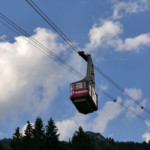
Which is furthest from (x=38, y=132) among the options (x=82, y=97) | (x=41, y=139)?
(x=82, y=97)

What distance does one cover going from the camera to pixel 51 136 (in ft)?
190

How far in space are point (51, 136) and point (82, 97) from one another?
35745mm

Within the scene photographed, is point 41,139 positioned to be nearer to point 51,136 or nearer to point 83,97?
point 51,136

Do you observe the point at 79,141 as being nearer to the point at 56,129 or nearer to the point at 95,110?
the point at 56,129

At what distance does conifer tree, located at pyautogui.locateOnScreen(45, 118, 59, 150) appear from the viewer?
183 ft

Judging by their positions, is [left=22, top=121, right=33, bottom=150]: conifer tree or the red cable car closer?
the red cable car

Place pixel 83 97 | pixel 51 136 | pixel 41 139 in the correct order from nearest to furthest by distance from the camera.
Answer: pixel 83 97 < pixel 51 136 < pixel 41 139

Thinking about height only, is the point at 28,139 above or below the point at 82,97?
above

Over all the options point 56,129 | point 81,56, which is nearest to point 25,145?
point 56,129

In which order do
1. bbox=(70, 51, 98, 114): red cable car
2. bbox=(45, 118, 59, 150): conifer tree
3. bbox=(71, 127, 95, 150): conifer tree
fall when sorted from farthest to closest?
bbox=(71, 127, 95, 150): conifer tree, bbox=(45, 118, 59, 150): conifer tree, bbox=(70, 51, 98, 114): red cable car

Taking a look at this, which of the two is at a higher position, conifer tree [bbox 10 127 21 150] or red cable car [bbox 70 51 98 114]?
conifer tree [bbox 10 127 21 150]

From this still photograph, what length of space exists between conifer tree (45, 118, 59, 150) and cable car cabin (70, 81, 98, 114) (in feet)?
106

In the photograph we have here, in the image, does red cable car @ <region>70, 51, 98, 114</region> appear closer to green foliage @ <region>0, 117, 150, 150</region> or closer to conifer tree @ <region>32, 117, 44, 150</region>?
green foliage @ <region>0, 117, 150, 150</region>

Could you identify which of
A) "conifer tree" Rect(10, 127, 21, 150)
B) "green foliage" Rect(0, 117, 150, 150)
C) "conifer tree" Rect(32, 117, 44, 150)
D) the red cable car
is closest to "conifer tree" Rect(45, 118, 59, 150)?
"green foliage" Rect(0, 117, 150, 150)
